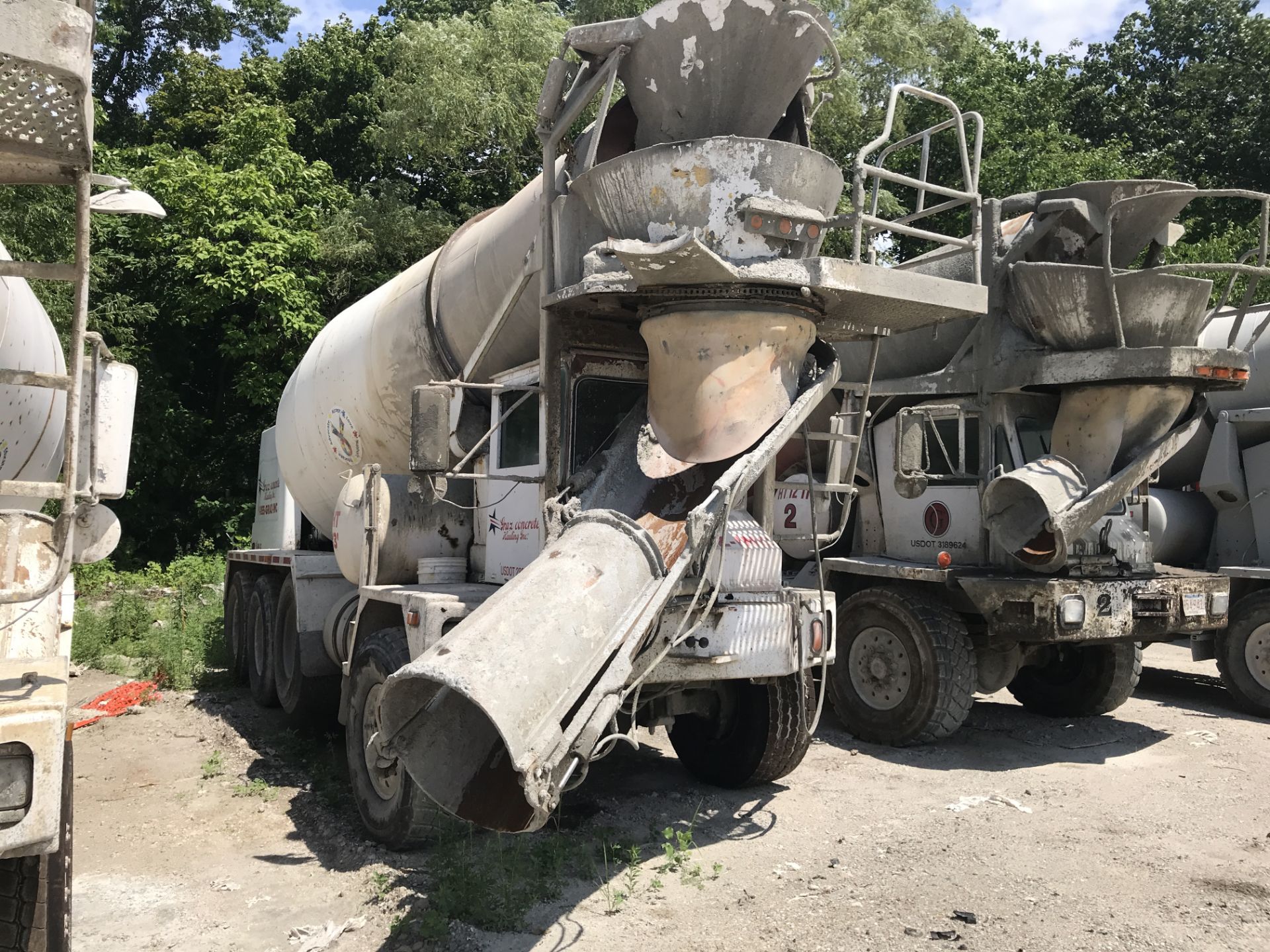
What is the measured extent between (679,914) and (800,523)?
457 cm

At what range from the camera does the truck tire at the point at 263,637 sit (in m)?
8.66

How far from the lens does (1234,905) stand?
4520mm

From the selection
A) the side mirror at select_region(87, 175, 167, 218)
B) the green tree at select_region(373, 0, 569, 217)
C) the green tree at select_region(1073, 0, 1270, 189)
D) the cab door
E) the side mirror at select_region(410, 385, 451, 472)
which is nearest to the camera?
the side mirror at select_region(87, 175, 167, 218)

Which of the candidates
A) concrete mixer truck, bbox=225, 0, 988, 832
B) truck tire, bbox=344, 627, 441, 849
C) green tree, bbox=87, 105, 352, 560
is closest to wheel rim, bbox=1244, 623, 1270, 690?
concrete mixer truck, bbox=225, 0, 988, 832

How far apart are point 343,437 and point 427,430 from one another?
8.94 feet

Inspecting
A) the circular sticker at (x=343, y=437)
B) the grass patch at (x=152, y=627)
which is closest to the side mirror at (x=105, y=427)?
the circular sticker at (x=343, y=437)

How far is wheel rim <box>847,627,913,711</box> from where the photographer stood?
746cm

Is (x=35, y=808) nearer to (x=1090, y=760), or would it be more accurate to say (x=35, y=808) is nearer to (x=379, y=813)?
(x=379, y=813)

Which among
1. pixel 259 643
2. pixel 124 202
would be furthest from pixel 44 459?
pixel 259 643

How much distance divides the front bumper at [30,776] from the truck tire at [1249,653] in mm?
8923

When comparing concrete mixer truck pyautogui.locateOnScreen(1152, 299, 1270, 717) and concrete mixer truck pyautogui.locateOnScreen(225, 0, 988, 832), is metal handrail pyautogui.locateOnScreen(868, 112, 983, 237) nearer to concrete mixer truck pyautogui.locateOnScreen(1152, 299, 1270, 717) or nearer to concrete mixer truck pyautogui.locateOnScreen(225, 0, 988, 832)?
concrete mixer truck pyautogui.locateOnScreen(225, 0, 988, 832)

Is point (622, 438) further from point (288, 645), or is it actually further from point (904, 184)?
point (288, 645)

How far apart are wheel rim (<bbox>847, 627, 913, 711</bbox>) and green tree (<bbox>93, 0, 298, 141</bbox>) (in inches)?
866

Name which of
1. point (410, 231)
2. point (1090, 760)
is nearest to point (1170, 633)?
point (1090, 760)
